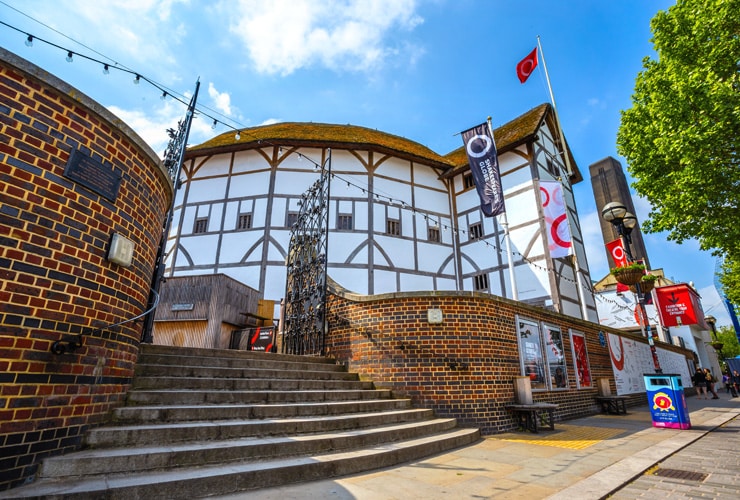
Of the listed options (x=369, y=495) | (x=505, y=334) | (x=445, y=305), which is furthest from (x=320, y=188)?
(x=369, y=495)

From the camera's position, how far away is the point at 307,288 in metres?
8.46

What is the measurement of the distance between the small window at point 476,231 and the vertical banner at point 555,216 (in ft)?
9.34

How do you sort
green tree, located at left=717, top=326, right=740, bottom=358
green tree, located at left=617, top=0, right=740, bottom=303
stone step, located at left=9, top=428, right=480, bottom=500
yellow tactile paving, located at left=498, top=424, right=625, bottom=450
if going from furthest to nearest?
green tree, located at left=717, top=326, right=740, bottom=358
green tree, located at left=617, top=0, right=740, bottom=303
yellow tactile paving, located at left=498, top=424, right=625, bottom=450
stone step, located at left=9, top=428, right=480, bottom=500

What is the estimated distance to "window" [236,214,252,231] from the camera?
50.1ft

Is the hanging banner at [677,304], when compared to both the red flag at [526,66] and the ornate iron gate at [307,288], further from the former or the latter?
the ornate iron gate at [307,288]

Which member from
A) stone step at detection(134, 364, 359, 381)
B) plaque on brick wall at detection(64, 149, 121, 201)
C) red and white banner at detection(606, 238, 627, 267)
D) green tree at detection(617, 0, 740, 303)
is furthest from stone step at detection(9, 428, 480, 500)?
red and white banner at detection(606, 238, 627, 267)

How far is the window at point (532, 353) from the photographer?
7238 mm

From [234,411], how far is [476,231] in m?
14.8

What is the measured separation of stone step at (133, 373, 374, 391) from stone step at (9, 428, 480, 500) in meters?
1.52

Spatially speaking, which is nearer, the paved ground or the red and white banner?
the paved ground

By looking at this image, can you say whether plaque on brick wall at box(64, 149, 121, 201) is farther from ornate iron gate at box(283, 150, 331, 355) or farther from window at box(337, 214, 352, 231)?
window at box(337, 214, 352, 231)

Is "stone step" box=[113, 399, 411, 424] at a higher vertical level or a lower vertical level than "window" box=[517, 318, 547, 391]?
lower

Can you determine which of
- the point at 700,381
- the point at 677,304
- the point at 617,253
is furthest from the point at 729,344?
the point at 617,253

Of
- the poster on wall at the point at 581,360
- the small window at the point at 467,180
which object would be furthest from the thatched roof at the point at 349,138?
the poster on wall at the point at 581,360
